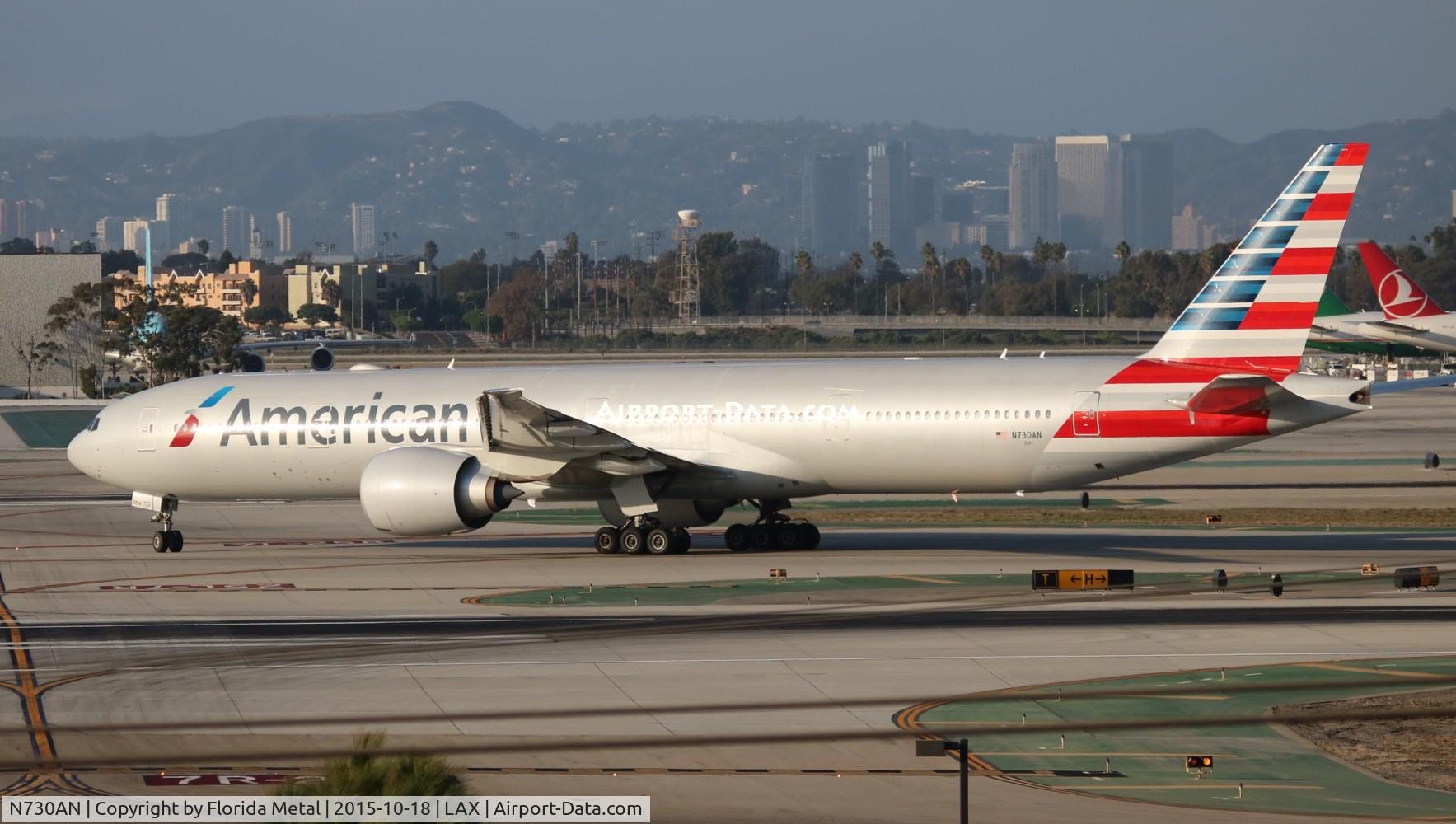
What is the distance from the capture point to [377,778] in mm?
8734

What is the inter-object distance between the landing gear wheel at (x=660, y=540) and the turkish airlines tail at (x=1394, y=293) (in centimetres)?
6645

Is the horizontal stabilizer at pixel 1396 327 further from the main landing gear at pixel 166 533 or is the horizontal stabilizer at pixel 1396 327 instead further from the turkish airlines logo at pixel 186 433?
the main landing gear at pixel 166 533

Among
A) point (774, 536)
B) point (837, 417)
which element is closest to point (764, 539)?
point (774, 536)

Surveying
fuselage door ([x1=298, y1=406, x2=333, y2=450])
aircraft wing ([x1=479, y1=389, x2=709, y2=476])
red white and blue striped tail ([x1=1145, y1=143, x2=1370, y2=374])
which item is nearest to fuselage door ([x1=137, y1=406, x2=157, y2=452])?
fuselage door ([x1=298, y1=406, x2=333, y2=450])

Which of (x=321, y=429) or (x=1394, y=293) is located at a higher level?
(x=1394, y=293)

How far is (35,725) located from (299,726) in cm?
307

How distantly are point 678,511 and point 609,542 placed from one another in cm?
156

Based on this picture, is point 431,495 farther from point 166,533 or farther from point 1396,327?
point 1396,327

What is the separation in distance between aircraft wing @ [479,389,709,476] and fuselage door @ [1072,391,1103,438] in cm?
753

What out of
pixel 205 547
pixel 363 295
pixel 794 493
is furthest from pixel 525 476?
pixel 363 295

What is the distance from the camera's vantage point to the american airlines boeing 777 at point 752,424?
29016 mm

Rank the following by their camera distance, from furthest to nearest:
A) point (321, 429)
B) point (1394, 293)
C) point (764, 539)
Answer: point (1394, 293) < point (321, 429) < point (764, 539)

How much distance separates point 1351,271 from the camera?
183250 mm

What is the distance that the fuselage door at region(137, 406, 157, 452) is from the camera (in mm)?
34406
